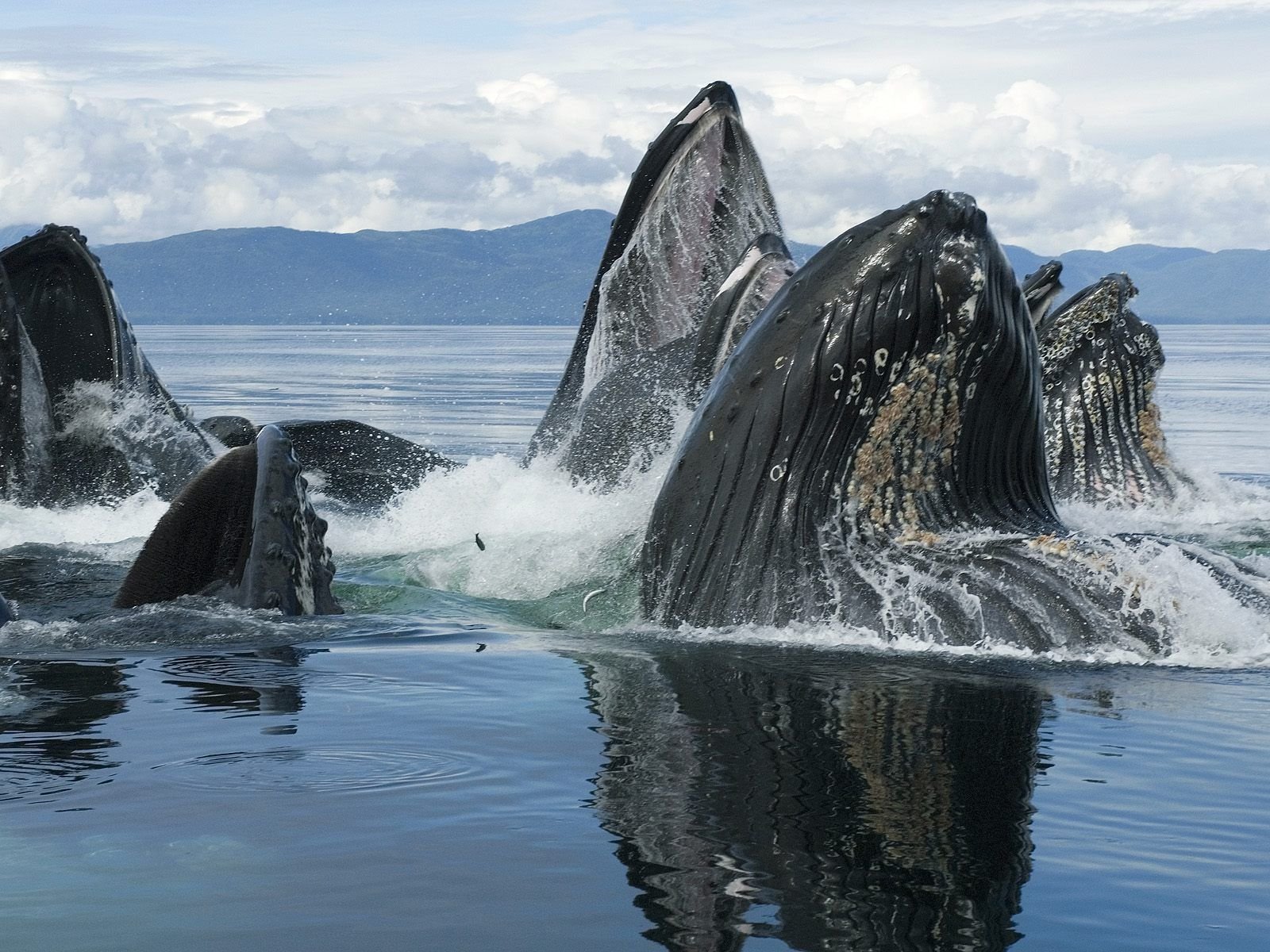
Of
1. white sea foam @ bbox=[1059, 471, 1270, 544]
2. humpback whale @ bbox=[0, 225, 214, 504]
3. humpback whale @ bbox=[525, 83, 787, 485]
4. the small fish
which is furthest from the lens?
white sea foam @ bbox=[1059, 471, 1270, 544]

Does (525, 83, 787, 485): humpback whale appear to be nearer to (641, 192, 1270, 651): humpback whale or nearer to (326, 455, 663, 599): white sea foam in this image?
(326, 455, 663, 599): white sea foam

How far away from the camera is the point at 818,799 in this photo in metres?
4.14

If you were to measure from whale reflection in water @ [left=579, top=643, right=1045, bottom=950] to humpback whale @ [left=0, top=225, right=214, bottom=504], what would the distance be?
5.37 metres

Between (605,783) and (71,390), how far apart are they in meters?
7.17

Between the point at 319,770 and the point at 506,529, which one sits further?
the point at 506,529

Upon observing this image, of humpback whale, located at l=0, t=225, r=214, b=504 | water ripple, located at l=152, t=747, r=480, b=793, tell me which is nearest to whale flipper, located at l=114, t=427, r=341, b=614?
water ripple, located at l=152, t=747, r=480, b=793

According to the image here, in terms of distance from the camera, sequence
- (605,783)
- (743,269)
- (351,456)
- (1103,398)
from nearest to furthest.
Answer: (605,783) < (743,269) < (1103,398) < (351,456)

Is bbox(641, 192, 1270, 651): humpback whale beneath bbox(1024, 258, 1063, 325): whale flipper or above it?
beneath

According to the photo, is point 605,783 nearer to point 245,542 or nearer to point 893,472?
point 893,472

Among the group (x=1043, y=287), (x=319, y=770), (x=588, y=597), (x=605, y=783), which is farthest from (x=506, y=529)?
(x=605, y=783)

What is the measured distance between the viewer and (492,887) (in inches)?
136

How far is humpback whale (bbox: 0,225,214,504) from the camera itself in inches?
402

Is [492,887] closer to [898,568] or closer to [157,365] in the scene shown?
[898,568]

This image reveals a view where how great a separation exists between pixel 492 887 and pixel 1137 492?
10.2m
